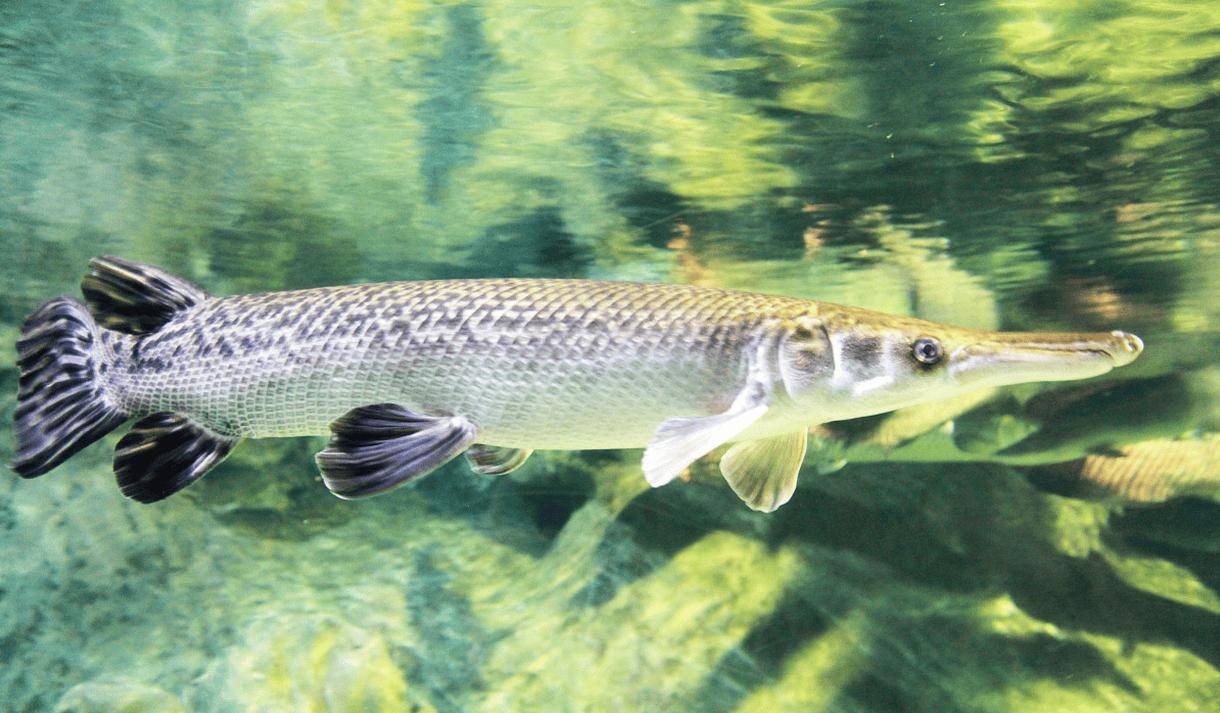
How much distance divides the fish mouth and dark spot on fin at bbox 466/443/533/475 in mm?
2106

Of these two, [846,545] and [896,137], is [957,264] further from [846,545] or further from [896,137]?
[846,545]

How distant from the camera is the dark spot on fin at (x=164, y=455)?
3.34m

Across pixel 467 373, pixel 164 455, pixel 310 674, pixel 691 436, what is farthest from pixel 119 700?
pixel 691 436

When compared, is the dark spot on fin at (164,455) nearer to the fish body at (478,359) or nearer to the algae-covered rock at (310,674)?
the fish body at (478,359)

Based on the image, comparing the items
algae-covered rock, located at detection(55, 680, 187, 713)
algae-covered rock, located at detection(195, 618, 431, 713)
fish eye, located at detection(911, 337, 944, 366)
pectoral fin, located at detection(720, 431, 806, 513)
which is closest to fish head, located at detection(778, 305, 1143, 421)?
fish eye, located at detection(911, 337, 944, 366)

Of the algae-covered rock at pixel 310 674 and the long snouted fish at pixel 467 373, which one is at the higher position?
the long snouted fish at pixel 467 373

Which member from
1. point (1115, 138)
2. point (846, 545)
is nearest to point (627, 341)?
point (846, 545)

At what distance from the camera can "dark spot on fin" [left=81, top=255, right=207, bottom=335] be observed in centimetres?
369

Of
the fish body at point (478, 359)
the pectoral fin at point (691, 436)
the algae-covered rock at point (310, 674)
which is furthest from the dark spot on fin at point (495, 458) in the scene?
the algae-covered rock at point (310, 674)

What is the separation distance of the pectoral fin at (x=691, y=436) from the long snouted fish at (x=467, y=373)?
10 millimetres

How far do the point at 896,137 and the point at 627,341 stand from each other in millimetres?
5380

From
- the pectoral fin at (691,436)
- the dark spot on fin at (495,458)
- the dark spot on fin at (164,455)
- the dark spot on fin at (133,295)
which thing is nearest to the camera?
the pectoral fin at (691,436)

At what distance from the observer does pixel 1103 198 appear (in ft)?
28.5

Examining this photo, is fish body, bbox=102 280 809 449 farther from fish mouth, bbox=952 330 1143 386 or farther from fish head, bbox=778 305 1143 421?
fish mouth, bbox=952 330 1143 386
